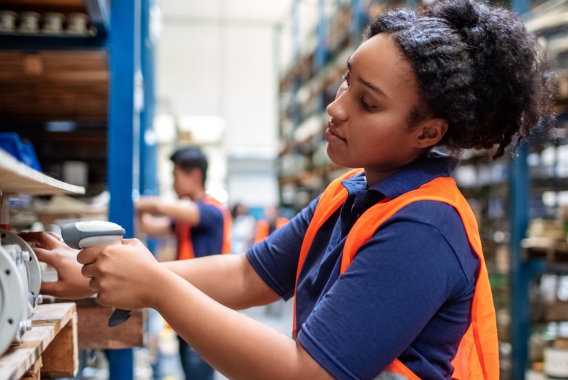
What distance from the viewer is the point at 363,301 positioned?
0.91 meters

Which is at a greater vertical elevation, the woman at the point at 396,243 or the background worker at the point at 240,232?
the woman at the point at 396,243

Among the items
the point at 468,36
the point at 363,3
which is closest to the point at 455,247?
the point at 468,36

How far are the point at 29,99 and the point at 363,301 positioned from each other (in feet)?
10.8

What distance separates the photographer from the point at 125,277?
3.18 ft

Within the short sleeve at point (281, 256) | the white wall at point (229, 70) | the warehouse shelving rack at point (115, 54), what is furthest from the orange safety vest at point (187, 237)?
the white wall at point (229, 70)

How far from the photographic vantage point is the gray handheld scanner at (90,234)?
966 mm

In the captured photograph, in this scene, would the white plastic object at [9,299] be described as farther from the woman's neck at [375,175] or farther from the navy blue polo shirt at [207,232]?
the navy blue polo shirt at [207,232]

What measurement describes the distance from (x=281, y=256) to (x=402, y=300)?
561 mm

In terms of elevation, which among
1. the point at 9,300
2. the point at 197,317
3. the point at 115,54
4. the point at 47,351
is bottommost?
the point at 47,351

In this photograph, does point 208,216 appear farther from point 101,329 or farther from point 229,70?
point 229,70

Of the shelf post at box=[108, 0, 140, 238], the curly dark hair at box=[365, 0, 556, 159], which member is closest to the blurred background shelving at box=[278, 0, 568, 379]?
the curly dark hair at box=[365, 0, 556, 159]

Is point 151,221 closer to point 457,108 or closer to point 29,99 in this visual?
point 29,99

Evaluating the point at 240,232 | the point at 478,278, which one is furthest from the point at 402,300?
the point at 240,232

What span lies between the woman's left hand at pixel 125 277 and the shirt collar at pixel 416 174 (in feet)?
1.71
